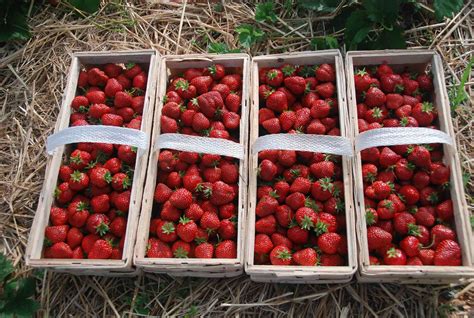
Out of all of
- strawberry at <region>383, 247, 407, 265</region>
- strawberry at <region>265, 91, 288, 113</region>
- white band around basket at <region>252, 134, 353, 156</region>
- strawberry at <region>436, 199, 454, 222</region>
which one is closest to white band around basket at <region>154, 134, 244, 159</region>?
white band around basket at <region>252, 134, 353, 156</region>

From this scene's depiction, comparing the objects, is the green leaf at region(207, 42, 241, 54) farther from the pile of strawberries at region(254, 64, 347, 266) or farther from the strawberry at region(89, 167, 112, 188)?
the strawberry at region(89, 167, 112, 188)

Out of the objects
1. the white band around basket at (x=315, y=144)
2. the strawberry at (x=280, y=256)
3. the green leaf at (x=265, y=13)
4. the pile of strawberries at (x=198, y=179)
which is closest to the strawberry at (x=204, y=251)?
the pile of strawberries at (x=198, y=179)

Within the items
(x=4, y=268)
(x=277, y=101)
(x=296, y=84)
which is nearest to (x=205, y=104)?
(x=277, y=101)

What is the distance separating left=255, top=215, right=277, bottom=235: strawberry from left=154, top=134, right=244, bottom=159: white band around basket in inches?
12.1

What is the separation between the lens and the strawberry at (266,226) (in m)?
2.02

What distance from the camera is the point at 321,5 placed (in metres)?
2.74

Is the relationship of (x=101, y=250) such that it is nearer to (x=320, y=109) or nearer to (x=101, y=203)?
(x=101, y=203)

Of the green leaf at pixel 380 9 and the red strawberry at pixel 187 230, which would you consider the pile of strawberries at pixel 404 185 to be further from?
the red strawberry at pixel 187 230

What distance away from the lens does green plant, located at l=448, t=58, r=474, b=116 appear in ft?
8.13

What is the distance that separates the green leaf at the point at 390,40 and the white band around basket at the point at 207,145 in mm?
1076

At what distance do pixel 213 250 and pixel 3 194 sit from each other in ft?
4.23

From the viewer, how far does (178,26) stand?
2.91 m

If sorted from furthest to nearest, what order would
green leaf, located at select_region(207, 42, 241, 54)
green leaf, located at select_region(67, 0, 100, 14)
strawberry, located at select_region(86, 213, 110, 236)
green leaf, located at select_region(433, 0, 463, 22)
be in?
1. green leaf, located at select_region(67, 0, 100, 14)
2. green leaf, located at select_region(207, 42, 241, 54)
3. green leaf, located at select_region(433, 0, 463, 22)
4. strawberry, located at select_region(86, 213, 110, 236)

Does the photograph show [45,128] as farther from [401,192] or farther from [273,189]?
[401,192]
